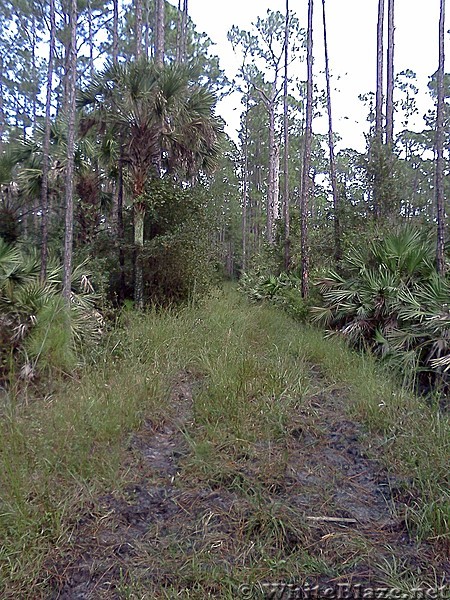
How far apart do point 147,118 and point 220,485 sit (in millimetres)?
7452

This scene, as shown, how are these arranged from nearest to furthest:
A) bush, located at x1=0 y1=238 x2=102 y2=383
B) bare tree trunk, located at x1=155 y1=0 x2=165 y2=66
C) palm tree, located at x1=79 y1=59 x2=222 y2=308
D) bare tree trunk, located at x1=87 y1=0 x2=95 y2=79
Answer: bush, located at x1=0 y1=238 x2=102 y2=383
palm tree, located at x1=79 y1=59 x2=222 y2=308
bare tree trunk, located at x1=155 y1=0 x2=165 y2=66
bare tree trunk, located at x1=87 y1=0 x2=95 y2=79

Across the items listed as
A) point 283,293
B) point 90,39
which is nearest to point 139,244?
point 283,293

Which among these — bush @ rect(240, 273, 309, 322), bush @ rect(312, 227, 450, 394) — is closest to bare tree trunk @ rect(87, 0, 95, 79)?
bush @ rect(240, 273, 309, 322)

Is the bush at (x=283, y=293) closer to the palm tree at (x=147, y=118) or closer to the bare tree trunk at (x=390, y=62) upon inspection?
the palm tree at (x=147, y=118)

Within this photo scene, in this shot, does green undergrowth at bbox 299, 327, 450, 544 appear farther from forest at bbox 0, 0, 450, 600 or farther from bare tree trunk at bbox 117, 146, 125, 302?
bare tree trunk at bbox 117, 146, 125, 302

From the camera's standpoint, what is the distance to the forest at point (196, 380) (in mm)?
2139

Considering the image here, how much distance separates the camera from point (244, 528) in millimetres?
2336

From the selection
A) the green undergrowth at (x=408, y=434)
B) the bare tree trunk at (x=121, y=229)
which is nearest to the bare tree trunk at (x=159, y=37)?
the bare tree trunk at (x=121, y=229)

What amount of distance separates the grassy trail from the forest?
0.01 meters

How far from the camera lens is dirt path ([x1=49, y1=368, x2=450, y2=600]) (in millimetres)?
1997

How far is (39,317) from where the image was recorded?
5.02 meters

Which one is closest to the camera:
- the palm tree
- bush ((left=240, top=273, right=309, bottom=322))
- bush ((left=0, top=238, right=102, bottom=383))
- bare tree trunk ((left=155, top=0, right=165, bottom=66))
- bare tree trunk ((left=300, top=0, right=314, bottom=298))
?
bush ((left=0, top=238, right=102, bottom=383))

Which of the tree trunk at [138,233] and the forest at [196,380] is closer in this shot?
the forest at [196,380]

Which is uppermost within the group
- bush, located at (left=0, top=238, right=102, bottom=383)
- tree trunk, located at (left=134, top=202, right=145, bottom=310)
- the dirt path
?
tree trunk, located at (left=134, top=202, right=145, bottom=310)
